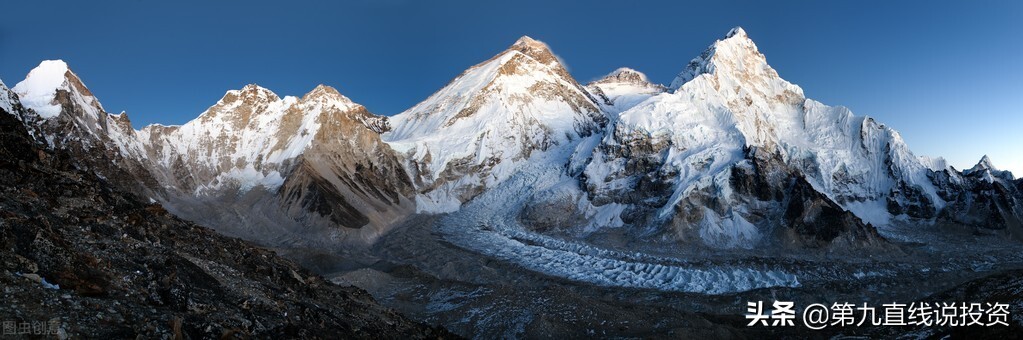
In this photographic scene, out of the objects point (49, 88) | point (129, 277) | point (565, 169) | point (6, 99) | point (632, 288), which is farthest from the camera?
point (565, 169)

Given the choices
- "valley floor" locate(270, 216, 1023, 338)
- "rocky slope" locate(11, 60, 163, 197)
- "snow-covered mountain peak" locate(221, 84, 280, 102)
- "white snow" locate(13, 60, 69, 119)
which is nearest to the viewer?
"valley floor" locate(270, 216, 1023, 338)

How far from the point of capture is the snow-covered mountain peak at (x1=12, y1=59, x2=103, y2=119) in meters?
84.2

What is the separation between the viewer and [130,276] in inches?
679

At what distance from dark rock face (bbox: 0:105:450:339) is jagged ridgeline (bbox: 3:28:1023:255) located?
50.8 metres

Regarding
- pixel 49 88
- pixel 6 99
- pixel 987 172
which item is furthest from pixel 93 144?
pixel 987 172

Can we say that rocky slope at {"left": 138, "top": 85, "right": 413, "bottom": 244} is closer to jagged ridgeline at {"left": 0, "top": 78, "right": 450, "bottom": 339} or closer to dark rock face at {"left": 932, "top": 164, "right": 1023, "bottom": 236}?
jagged ridgeline at {"left": 0, "top": 78, "right": 450, "bottom": 339}

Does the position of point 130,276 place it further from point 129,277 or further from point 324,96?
point 324,96

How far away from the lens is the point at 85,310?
13.7m

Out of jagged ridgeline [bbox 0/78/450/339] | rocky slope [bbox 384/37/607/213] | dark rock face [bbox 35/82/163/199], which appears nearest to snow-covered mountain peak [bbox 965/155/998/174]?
rocky slope [bbox 384/37/607/213]

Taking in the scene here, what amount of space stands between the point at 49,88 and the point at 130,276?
9265cm

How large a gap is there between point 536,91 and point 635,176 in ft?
192

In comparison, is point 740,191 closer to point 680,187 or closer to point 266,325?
point 680,187

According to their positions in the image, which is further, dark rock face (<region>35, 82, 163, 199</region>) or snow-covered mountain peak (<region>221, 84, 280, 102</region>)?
snow-covered mountain peak (<region>221, 84, 280, 102</region>)

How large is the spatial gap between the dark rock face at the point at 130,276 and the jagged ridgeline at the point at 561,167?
5077cm
